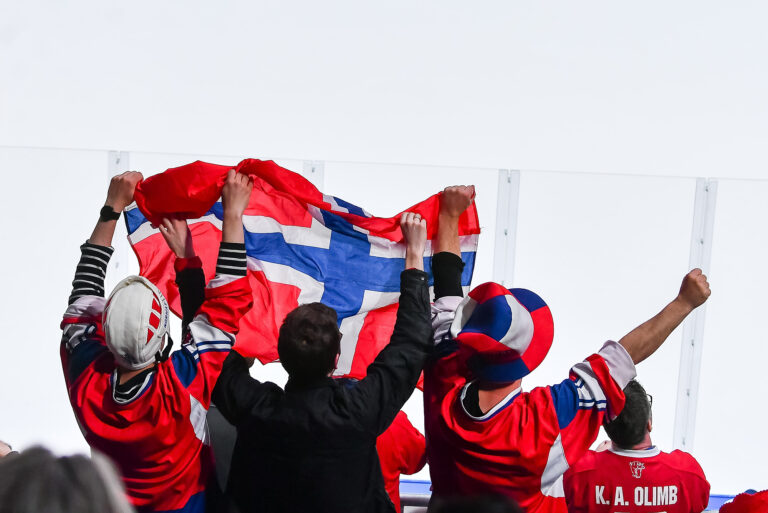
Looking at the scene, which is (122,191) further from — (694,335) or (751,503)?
(694,335)

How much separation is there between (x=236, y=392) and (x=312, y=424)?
167 mm

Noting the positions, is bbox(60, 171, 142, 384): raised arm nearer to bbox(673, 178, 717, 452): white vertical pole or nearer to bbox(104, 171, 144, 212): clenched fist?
bbox(104, 171, 144, 212): clenched fist

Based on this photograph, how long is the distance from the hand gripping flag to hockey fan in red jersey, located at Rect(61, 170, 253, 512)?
0.52 meters

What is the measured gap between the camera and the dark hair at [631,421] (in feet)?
5.50

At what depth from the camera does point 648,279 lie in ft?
10.4

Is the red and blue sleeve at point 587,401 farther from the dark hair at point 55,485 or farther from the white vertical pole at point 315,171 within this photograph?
the white vertical pole at point 315,171

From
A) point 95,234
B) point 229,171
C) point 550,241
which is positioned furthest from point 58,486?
point 550,241

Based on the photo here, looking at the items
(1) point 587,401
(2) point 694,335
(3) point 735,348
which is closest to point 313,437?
(1) point 587,401

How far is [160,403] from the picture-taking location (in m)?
1.37

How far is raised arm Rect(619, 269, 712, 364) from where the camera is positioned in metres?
1.48

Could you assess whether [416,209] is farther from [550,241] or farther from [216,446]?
[550,241]

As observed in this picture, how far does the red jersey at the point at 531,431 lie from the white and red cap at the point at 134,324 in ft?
1.83

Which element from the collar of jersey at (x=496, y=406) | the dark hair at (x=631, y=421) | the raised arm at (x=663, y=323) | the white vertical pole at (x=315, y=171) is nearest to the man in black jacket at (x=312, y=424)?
the collar of jersey at (x=496, y=406)

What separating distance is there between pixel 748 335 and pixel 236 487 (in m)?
2.57
